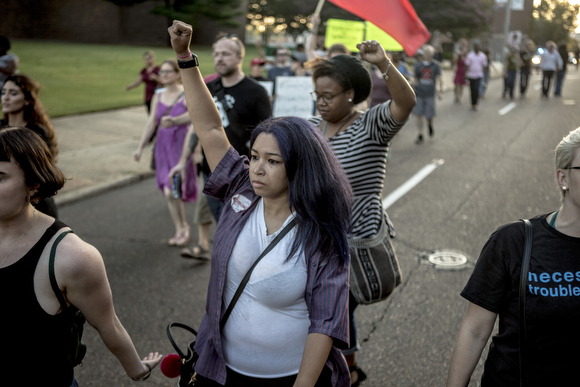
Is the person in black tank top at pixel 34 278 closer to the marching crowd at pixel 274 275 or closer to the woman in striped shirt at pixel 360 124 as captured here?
the marching crowd at pixel 274 275

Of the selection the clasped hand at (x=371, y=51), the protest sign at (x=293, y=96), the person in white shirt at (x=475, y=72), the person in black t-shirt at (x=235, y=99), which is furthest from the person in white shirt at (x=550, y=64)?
the clasped hand at (x=371, y=51)

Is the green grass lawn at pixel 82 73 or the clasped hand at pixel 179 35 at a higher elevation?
the clasped hand at pixel 179 35

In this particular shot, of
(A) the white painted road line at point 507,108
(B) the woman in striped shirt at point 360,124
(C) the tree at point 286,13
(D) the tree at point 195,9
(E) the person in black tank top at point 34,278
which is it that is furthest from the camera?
(C) the tree at point 286,13

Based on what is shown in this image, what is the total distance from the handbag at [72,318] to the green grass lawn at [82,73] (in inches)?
402

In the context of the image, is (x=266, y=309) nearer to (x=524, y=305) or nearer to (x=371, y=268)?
(x=524, y=305)

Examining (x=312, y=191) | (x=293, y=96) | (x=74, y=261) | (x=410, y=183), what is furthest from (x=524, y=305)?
(x=293, y=96)

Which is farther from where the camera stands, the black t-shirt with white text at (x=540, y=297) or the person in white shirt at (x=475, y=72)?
the person in white shirt at (x=475, y=72)

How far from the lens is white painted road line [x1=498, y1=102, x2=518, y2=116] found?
17.2 meters

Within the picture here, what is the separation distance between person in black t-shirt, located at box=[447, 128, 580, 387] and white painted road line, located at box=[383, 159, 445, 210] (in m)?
5.12

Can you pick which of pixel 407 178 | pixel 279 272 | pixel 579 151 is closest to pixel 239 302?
pixel 279 272

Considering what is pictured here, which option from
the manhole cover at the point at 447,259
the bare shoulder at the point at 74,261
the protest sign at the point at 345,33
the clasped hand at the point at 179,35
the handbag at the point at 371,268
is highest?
the clasped hand at the point at 179,35

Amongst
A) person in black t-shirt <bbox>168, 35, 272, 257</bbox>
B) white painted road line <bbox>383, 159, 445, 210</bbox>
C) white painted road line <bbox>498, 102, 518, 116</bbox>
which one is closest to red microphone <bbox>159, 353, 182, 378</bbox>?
person in black t-shirt <bbox>168, 35, 272, 257</bbox>

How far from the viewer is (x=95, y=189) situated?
804cm

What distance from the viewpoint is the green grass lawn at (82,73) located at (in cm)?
1661
